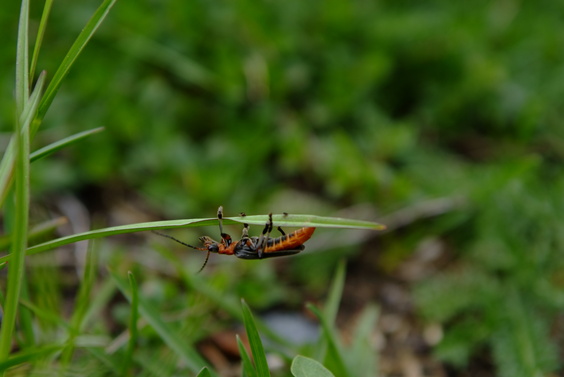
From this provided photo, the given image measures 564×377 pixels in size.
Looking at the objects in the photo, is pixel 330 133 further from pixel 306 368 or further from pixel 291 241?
pixel 306 368

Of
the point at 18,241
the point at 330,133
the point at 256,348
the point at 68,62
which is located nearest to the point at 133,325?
the point at 256,348

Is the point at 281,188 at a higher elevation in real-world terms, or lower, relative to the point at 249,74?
lower

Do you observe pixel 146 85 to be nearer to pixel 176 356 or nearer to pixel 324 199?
pixel 324 199

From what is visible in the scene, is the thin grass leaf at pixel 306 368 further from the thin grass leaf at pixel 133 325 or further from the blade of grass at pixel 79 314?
the blade of grass at pixel 79 314

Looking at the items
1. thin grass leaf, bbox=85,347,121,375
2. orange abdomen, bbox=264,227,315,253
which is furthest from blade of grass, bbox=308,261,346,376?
thin grass leaf, bbox=85,347,121,375

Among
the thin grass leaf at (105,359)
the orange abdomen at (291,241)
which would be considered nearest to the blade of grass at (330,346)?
the orange abdomen at (291,241)

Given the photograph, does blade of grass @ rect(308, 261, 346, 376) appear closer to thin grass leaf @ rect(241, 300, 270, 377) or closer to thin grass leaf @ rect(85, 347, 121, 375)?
thin grass leaf @ rect(241, 300, 270, 377)

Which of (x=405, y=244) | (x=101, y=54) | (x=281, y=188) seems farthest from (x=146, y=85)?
(x=405, y=244)
